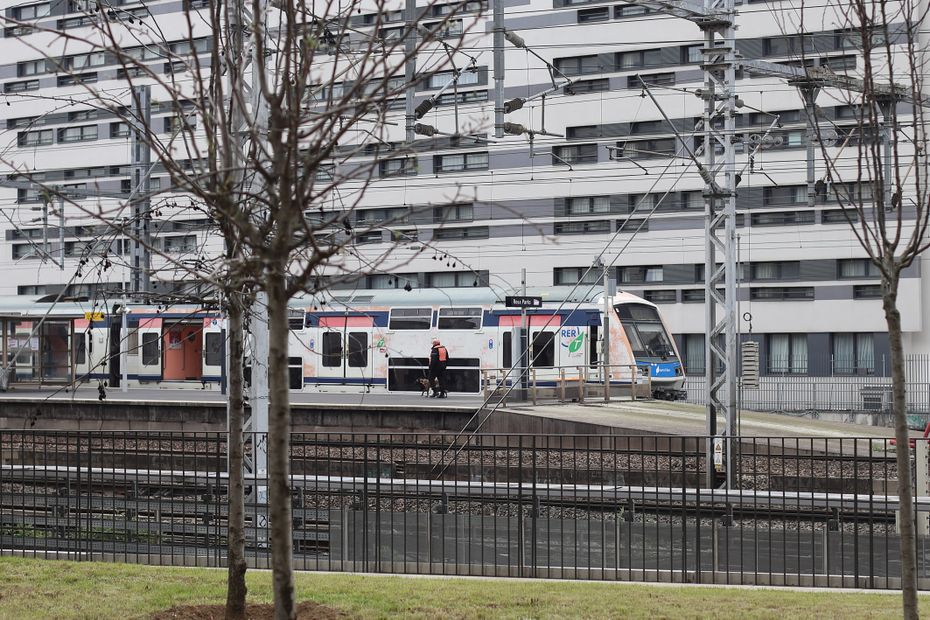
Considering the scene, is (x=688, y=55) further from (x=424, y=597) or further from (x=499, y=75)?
(x=424, y=597)

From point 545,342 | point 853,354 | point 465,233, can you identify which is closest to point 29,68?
point 465,233

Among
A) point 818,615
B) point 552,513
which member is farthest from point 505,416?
point 818,615

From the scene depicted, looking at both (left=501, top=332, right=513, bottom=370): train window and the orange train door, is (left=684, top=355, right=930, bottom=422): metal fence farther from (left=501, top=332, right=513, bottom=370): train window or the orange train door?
the orange train door

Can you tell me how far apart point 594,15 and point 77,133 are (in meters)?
27.9

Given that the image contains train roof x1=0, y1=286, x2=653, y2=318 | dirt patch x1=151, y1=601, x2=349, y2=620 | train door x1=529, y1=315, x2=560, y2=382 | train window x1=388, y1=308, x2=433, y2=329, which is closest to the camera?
dirt patch x1=151, y1=601, x2=349, y2=620

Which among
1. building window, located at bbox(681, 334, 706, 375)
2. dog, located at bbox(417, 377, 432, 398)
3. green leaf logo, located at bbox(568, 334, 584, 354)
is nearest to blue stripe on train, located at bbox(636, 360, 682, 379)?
green leaf logo, located at bbox(568, 334, 584, 354)

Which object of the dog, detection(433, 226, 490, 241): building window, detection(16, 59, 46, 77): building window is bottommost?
the dog

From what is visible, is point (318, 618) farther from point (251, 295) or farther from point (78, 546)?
point (78, 546)

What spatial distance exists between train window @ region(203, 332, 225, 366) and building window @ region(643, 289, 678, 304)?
19.7m

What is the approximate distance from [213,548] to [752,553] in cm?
553

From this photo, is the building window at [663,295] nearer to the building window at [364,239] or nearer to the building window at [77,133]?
the building window at [77,133]

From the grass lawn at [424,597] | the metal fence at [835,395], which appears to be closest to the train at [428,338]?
the metal fence at [835,395]

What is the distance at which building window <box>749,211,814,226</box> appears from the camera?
4950 cm

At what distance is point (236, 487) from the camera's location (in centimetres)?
816
